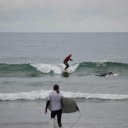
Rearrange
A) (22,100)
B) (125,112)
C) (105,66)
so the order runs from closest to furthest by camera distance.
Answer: (125,112) → (22,100) → (105,66)

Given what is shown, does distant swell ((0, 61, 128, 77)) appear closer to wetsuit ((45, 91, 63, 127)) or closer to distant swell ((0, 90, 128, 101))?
distant swell ((0, 90, 128, 101))

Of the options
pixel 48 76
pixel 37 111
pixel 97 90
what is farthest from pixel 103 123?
pixel 48 76

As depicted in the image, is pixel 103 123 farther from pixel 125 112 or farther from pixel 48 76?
pixel 48 76

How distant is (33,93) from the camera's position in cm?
1620

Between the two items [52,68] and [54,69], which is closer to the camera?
[54,69]

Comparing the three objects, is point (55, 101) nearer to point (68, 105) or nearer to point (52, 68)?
point (68, 105)

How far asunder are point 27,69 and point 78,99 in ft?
41.2

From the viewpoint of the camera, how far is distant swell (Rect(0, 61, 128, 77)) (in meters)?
25.8

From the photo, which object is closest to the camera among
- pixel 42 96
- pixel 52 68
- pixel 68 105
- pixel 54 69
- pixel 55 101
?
pixel 55 101

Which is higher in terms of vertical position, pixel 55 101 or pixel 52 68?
pixel 52 68

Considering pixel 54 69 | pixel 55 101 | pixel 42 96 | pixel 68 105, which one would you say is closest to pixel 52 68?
pixel 54 69

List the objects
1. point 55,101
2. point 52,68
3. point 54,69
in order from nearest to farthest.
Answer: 1. point 55,101
2. point 54,69
3. point 52,68

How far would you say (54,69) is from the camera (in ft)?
88.5

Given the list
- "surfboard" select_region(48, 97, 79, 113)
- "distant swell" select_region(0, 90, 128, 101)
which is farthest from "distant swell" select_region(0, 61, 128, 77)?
"surfboard" select_region(48, 97, 79, 113)
